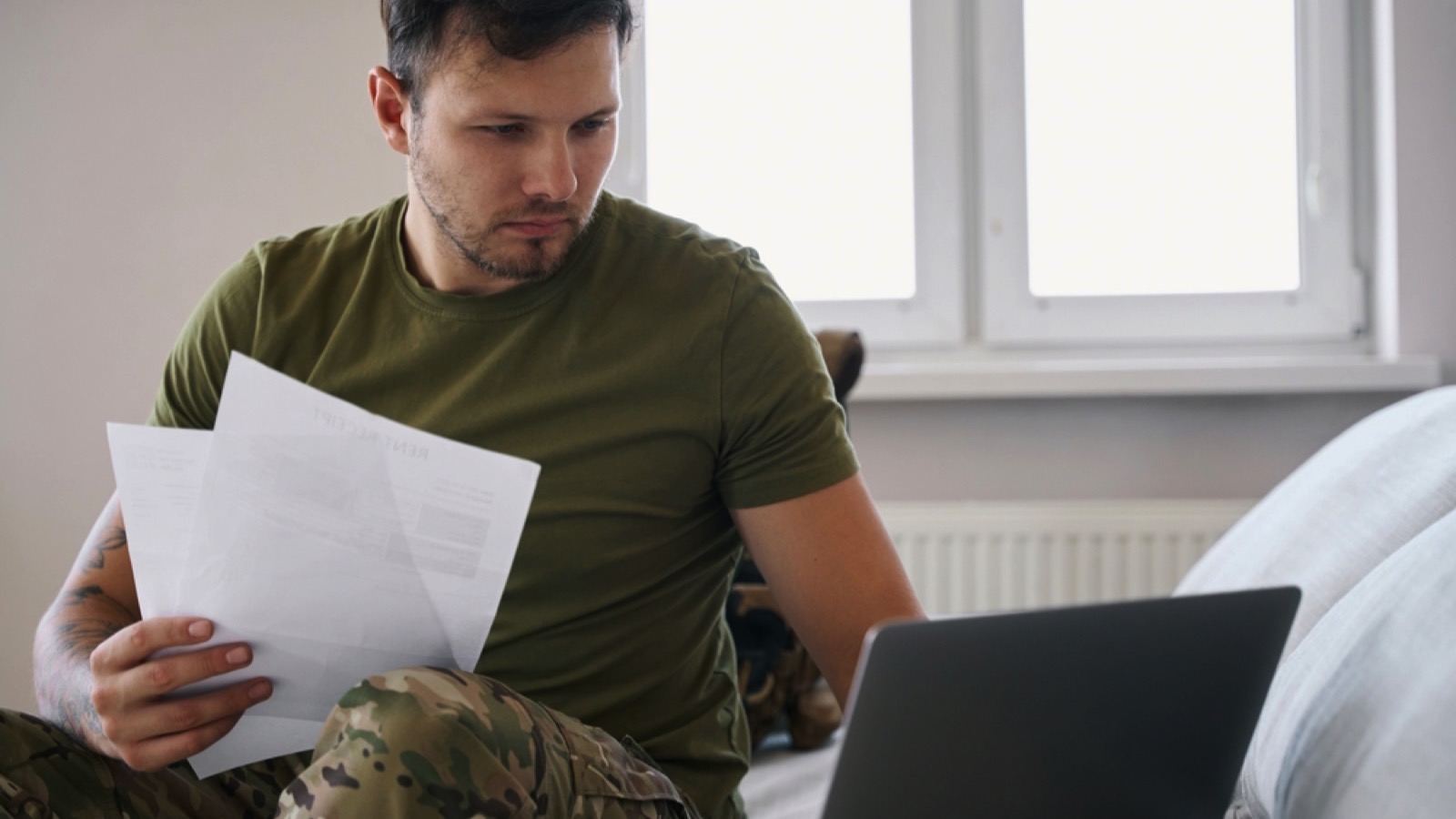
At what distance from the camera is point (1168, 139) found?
225cm

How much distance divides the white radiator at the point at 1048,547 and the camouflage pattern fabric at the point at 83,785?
1.34 metres

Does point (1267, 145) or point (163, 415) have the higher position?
point (1267, 145)

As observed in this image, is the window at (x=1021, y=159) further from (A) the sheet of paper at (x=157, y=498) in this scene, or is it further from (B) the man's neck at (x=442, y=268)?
(A) the sheet of paper at (x=157, y=498)

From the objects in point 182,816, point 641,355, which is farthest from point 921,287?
point 182,816

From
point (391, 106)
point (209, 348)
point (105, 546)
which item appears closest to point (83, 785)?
point (105, 546)

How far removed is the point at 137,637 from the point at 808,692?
0.90 meters

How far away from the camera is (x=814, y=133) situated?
2.34 metres

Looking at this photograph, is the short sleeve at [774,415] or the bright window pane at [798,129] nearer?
the short sleeve at [774,415]

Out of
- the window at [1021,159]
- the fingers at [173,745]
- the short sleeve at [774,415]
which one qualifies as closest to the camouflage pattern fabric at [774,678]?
the short sleeve at [774,415]

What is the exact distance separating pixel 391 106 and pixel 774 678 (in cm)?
79

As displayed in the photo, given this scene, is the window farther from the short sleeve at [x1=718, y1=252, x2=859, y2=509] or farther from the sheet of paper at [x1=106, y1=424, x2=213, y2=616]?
the sheet of paper at [x1=106, y1=424, x2=213, y2=616]

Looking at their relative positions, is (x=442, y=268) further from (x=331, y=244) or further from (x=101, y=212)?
(x=101, y=212)

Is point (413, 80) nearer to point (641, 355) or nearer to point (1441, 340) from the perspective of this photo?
point (641, 355)

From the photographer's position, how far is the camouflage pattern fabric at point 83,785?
910 mm
